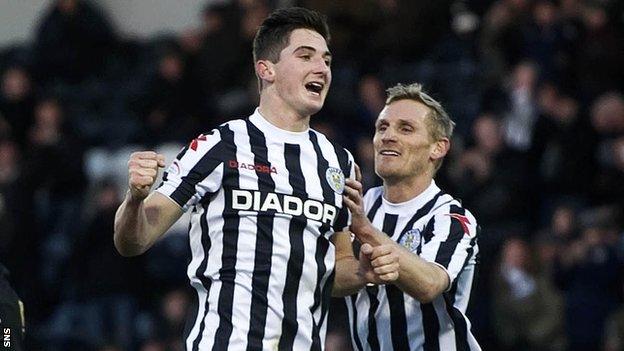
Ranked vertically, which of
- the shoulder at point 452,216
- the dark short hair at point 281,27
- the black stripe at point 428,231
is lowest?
Answer: the black stripe at point 428,231

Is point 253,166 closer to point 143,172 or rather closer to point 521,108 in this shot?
point 143,172

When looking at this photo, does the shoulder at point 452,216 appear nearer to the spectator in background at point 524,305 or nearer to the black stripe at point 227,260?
the black stripe at point 227,260

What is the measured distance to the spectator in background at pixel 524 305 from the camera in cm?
1159

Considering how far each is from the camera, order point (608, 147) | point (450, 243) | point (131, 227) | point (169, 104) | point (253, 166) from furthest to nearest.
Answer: point (169, 104)
point (608, 147)
point (450, 243)
point (253, 166)
point (131, 227)

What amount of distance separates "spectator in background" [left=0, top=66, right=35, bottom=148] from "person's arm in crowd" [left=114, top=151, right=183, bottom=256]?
9.09 meters

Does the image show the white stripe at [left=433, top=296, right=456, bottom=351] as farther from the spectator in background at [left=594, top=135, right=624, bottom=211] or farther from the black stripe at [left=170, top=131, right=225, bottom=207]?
the spectator in background at [left=594, top=135, right=624, bottom=211]

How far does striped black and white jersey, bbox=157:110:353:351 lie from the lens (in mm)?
6438

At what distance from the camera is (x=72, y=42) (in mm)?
16359

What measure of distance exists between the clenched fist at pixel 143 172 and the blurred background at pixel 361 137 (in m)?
5.59

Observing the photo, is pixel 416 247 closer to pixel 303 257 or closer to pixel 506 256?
pixel 303 257

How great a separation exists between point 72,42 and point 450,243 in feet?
32.8

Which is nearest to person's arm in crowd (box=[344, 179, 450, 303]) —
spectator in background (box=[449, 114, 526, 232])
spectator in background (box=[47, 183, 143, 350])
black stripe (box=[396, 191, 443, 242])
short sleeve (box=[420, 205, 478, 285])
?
short sleeve (box=[420, 205, 478, 285])

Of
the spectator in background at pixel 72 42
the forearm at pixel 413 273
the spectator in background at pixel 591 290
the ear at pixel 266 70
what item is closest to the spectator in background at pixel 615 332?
the spectator in background at pixel 591 290

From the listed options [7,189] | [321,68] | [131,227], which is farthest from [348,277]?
[7,189]
